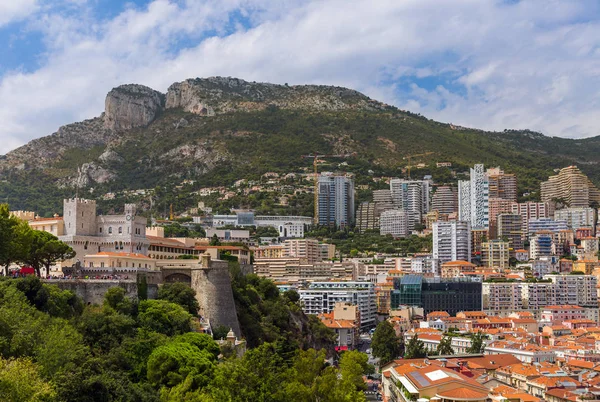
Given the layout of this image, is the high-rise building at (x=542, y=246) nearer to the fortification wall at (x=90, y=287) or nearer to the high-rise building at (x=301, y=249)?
the high-rise building at (x=301, y=249)

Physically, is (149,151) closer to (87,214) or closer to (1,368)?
(87,214)

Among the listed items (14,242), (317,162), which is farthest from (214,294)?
(317,162)

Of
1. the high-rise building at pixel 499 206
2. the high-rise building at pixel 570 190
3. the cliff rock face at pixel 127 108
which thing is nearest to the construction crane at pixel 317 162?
the high-rise building at pixel 499 206

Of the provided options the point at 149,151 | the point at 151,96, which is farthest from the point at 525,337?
the point at 151,96

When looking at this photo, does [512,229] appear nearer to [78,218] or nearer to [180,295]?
[78,218]

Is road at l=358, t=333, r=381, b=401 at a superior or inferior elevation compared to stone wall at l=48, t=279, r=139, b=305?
inferior

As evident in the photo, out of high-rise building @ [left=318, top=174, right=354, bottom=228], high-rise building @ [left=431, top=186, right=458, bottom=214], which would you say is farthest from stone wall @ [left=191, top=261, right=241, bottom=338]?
high-rise building @ [left=431, top=186, right=458, bottom=214]

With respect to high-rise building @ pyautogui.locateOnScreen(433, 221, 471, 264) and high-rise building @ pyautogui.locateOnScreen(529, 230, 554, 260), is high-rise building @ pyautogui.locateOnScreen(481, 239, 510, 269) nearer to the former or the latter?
high-rise building @ pyautogui.locateOnScreen(433, 221, 471, 264)
